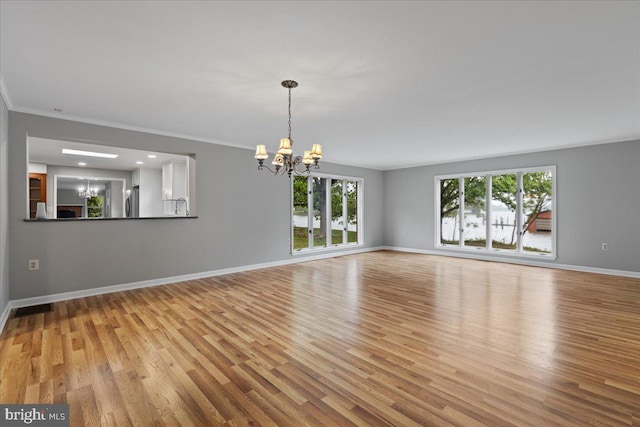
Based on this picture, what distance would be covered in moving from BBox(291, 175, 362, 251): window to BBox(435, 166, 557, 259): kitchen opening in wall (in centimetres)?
230

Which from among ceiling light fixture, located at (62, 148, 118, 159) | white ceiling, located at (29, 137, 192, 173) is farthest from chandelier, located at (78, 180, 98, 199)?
ceiling light fixture, located at (62, 148, 118, 159)

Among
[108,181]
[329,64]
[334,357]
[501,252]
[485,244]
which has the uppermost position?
[329,64]

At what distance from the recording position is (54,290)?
4.02m

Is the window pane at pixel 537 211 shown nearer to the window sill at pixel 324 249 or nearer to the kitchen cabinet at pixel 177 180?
the window sill at pixel 324 249

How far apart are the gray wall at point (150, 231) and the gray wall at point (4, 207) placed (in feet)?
0.58

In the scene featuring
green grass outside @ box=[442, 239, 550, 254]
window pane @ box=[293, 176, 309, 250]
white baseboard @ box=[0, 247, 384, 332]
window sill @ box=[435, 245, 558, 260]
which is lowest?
white baseboard @ box=[0, 247, 384, 332]

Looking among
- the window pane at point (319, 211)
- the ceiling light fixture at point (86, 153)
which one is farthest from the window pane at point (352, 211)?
the ceiling light fixture at point (86, 153)

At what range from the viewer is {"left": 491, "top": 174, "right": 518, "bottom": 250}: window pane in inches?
273

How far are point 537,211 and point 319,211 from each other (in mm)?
4972

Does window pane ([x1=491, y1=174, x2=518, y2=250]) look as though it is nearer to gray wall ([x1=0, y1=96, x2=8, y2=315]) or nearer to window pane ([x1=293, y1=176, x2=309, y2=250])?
window pane ([x1=293, y1=176, x2=309, y2=250])

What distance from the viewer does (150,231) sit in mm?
4844

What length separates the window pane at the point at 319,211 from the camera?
763 cm

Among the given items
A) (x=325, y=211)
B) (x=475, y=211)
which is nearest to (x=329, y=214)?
(x=325, y=211)

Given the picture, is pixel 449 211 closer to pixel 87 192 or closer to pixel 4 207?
pixel 4 207
